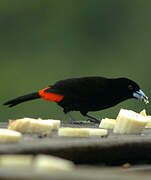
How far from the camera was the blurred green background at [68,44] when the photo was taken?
10.7 m

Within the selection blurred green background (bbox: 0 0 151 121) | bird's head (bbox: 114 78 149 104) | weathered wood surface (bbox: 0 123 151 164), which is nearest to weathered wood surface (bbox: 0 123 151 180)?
weathered wood surface (bbox: 0 123 151 164)

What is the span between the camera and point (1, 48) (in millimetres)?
11453

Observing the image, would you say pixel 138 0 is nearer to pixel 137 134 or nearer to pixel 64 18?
pixel 64 18

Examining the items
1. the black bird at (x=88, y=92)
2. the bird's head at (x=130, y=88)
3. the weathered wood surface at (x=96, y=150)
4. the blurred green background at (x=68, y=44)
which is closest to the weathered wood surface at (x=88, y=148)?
the weathered wood surface at (x=96, y=150)

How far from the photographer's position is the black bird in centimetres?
379

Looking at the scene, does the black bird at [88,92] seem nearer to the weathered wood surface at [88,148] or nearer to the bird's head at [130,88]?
the bird's head at [130,88]

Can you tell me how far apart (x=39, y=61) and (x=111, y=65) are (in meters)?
1.61

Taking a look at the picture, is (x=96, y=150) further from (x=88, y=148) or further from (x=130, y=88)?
(x=130, y=88)

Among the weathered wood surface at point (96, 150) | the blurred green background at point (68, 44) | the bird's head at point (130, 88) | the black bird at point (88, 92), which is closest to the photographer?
the weathered wood surface at point (96, 150)

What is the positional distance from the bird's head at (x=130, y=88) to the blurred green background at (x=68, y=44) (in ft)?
19.3

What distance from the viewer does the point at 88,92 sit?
3.80m

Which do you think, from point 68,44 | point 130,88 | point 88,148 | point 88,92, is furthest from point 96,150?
point 68,44

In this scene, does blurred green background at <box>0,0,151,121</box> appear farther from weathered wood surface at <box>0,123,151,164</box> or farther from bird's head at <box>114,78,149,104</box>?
weathered wood surface at <box>0,123,151,164</box>

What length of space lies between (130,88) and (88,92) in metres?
0.40
